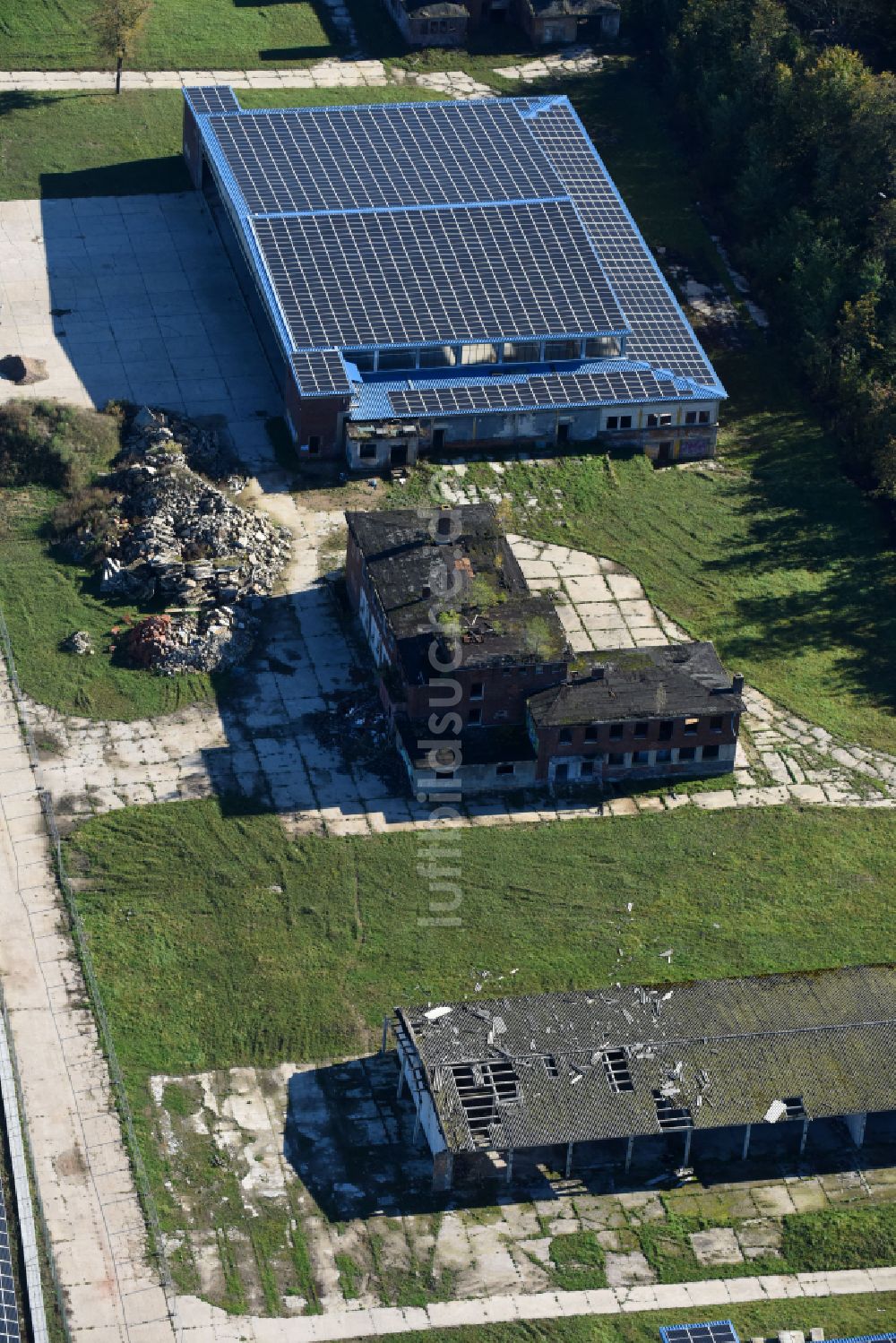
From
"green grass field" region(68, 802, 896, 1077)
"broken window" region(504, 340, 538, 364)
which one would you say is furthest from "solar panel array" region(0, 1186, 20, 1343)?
"broken window" region(504, 340, 538, 364)

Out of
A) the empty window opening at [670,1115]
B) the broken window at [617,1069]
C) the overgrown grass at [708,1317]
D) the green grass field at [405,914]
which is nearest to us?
the overgrown grass at [708,1317]

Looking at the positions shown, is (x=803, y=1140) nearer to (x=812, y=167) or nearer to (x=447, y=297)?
(x=447, y=297)

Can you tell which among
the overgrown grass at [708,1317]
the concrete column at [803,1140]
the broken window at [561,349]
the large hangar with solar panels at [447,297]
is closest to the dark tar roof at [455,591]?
the large hangar with solar panels at [447,297]

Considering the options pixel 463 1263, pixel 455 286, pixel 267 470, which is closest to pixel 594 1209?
pixel 463 1263

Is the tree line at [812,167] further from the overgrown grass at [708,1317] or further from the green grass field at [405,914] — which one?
the overgrown grass at [708,1317]

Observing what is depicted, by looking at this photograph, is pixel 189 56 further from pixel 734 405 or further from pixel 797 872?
pixel 797 872
